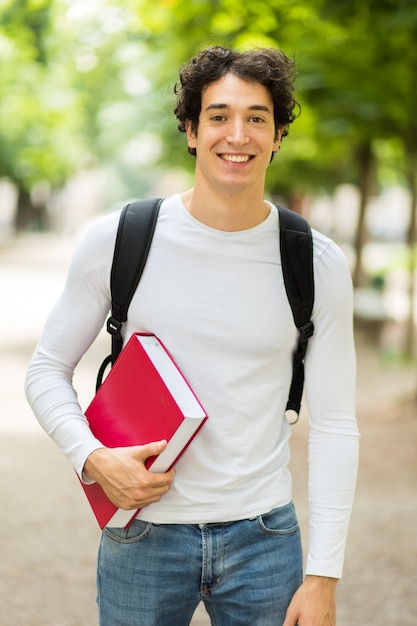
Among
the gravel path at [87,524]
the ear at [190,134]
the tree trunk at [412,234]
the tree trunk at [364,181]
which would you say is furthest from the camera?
the tree trunk at [364,181]

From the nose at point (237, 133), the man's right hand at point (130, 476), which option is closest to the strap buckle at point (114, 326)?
the man's right hand at point (130, 476)

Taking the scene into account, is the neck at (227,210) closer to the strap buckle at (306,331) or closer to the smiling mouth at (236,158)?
the smiling mouth at (236,158)

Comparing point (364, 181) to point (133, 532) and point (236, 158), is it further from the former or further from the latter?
point (133, 532)

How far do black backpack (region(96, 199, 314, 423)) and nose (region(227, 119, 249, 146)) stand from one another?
0.24 metres

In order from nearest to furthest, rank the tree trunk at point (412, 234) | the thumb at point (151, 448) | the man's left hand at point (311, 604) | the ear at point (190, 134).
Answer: the thumb at point (151, 448), the man's left hand at point (311, 604), the ear at point (190, 134), the tree trunk at point (412, 234)

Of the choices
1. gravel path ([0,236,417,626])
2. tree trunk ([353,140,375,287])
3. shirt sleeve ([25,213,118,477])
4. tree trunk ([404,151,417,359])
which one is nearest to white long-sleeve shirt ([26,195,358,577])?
shirt sleeve ([25,213,118,477])

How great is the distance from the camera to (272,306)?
218cm

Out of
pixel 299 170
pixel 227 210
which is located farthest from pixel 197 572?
pixel 299 170

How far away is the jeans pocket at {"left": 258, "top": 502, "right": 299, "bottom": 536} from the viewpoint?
2180 mm

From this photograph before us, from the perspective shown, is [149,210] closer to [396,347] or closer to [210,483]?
[210,483]

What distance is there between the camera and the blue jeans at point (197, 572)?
2.14 meters

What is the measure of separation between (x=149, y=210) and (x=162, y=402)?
502 millimetres

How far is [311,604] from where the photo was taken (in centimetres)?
213

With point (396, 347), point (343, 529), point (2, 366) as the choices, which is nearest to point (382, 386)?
point (396, 347)
